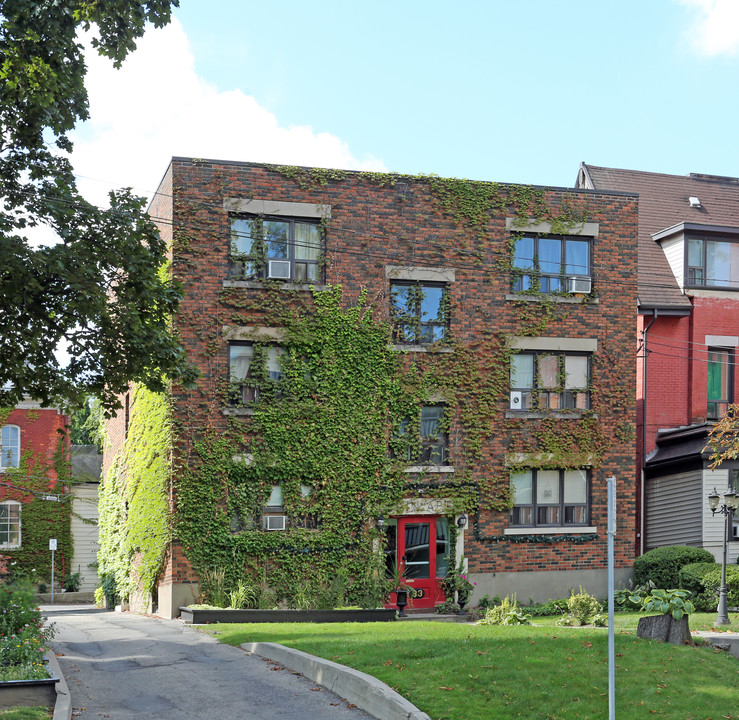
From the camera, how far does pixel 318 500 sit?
2595 cm

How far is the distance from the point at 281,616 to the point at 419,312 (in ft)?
30.0

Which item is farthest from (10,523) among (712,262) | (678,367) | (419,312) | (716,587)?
(712,262)

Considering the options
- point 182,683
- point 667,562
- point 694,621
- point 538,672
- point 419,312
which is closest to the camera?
point 538,672

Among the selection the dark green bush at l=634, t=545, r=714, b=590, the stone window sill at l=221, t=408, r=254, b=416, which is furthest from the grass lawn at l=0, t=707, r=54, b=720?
the dark green bush at l=634, t=545, r=714, b=590

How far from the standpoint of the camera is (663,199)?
35875 mm

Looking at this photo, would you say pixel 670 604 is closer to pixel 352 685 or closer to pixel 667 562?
pixel 352 685

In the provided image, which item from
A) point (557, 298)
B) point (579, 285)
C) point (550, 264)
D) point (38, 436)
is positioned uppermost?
point (550, 264)

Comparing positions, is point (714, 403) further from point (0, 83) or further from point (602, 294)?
point (0, 83)

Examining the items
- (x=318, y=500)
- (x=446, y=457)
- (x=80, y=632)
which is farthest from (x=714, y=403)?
(x=80, y=632)

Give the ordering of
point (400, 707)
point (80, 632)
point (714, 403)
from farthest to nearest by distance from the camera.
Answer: point (714, 403) → point (80, 632) → point (400, 707)

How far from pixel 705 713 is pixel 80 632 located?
14188 mm

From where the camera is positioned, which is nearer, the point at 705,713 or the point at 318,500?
the point at 705,713

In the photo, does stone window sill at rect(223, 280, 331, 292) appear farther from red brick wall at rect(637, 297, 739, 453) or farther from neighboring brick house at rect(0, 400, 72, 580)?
neighboring brick house at rect(0, 400, 72, 580)

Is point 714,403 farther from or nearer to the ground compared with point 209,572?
farther from the ground
